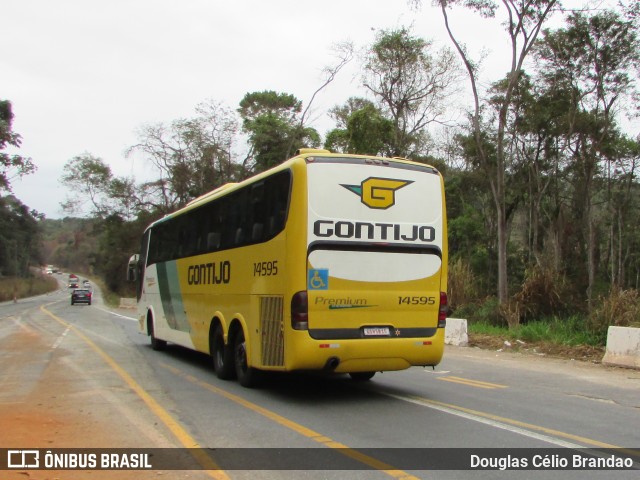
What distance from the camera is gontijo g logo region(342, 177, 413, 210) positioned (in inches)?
324

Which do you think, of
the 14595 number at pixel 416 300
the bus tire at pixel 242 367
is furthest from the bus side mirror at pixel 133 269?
the 14595 number at pixel 416 300

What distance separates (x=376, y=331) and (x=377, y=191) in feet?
6.30

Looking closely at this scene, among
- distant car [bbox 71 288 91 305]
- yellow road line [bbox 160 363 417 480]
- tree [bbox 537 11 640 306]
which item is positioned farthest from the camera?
distant car [bbox 71 288 91 305]

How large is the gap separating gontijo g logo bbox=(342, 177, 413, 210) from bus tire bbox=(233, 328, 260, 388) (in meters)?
3.09

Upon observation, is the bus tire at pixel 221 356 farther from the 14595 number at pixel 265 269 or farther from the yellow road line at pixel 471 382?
the yellow road line at pixel 471 382

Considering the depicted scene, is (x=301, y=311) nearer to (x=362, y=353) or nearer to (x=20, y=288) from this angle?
(x=362, y=353)


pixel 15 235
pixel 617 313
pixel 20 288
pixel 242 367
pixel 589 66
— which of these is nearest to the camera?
pixel 242 367

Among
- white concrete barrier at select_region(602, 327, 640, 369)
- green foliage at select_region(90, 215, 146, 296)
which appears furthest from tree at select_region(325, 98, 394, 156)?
green foliage at select_region(90, 215, 146, 296)

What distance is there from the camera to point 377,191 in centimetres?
830

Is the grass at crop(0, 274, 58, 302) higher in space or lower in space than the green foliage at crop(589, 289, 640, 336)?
lower

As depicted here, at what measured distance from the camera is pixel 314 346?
776cm

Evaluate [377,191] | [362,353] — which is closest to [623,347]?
[362,353]

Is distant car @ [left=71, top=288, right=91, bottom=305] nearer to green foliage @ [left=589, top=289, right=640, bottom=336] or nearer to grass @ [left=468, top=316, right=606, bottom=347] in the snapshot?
grass @ [left=468, top=316, right=606, bottom=347]

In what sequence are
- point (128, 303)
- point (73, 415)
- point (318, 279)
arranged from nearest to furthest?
point (73, 415) → point (318, 279) → point (128, 303)
